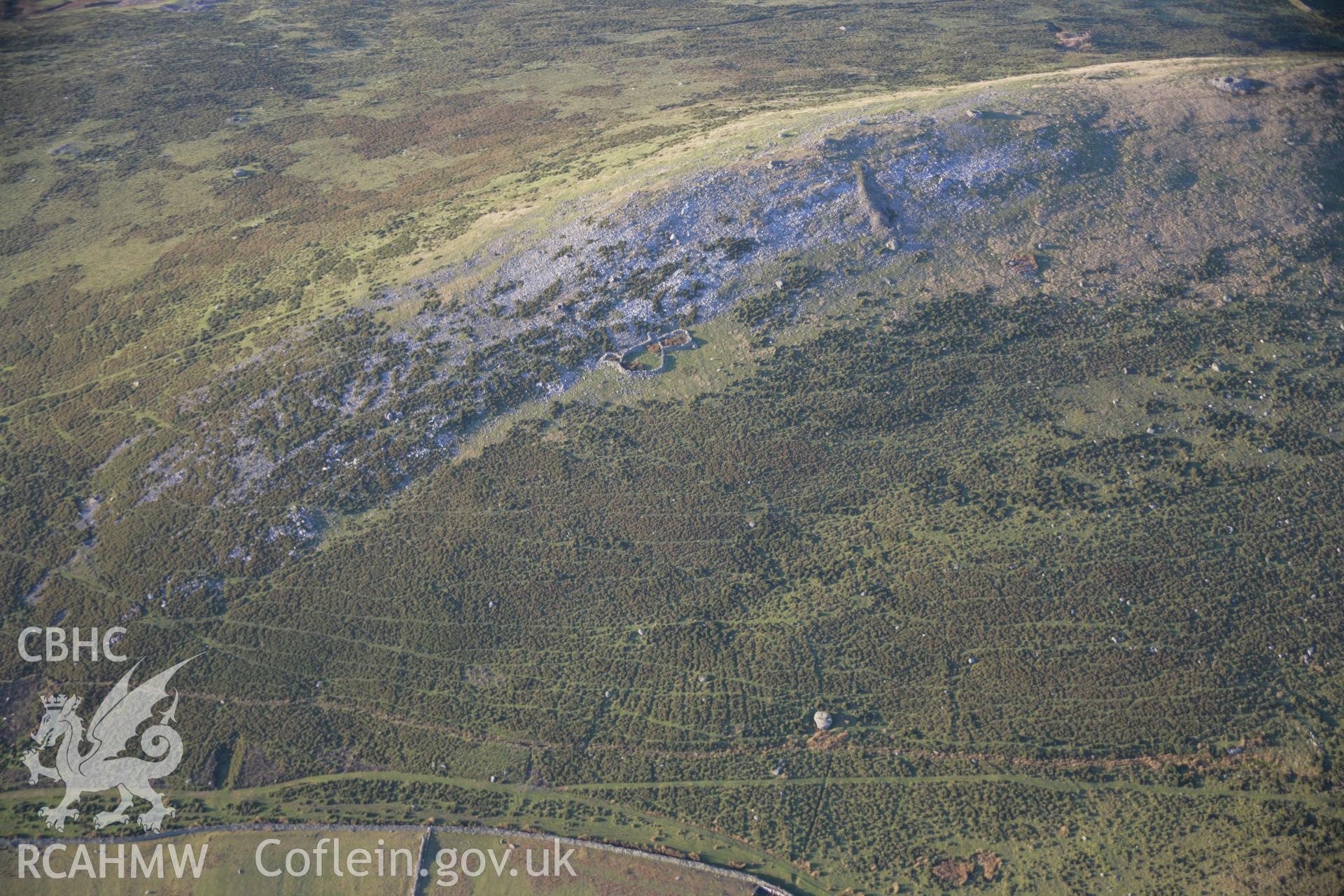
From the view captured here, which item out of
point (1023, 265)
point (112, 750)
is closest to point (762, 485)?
point (1023, 265)

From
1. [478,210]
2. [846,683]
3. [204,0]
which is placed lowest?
[846,683]

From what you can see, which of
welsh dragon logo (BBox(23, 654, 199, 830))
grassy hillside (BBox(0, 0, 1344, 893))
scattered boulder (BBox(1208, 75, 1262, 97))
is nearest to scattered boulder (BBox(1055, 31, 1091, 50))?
grassy hillside (BBox(0, 0, 1344, 893))

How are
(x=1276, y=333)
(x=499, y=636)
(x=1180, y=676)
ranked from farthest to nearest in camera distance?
(x=1276, y=333) → (x=499, y=636) → (x=1180, y=676)

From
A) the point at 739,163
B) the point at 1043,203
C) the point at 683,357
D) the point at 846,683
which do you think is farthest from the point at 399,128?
the point at 846,683

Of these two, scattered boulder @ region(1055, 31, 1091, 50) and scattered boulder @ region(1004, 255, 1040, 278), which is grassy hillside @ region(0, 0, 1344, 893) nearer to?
scattered boulder @ region(1004, 255, 1040, 278)

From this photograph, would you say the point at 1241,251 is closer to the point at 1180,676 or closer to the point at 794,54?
the point at 1180,676

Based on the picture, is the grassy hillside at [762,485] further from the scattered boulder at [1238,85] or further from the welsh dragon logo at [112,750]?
the scattered boulder at [1238,85]

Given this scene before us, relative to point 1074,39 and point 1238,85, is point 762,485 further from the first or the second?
point 1074,39

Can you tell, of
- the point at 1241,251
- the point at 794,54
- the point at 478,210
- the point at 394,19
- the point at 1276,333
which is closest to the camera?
the point at 1276,333
